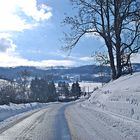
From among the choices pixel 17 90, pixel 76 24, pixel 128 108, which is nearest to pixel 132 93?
pixel 128 108

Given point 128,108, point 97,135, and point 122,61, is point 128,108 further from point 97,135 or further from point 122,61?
point 122,61

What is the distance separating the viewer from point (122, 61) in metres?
40.9

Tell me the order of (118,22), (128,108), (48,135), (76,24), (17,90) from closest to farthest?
(48,135)
(128,108)
(118,22)
(76,24)
(17,90)

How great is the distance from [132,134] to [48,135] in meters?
3.09

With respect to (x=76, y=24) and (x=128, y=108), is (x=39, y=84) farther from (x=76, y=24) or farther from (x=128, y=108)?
(x=128, y=108)

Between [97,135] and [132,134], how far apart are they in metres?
1.22

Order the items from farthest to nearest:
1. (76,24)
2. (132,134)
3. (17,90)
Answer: (17,90), (76,24), (132,134)

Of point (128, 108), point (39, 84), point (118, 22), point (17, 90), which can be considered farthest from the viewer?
point (39, 84)

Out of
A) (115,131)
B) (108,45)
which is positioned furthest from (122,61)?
(115,131)

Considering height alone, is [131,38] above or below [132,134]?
above

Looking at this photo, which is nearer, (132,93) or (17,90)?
(132,93)

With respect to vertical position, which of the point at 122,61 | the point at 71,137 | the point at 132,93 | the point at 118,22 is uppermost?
the point at 118,22

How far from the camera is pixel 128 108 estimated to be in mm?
19141

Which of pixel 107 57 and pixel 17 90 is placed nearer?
pixel 107 57
